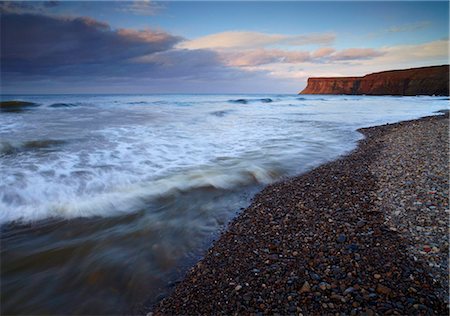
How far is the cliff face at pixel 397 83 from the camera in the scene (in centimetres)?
7488

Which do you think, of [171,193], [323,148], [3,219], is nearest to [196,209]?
[171,193]

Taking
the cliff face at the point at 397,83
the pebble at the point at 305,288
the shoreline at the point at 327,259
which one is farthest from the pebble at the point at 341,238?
the cliff face at the point at 397,83

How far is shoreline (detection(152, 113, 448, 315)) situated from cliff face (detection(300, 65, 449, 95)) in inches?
3521

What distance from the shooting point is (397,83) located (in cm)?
8694

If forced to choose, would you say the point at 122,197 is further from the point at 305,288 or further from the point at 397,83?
the point at 397,83

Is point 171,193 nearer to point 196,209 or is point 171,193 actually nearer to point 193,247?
point 196,209

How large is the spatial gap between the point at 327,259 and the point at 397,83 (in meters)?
105

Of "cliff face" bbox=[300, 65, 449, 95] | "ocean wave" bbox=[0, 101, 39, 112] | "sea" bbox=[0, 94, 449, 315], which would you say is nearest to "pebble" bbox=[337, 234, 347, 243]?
"sea" bbox=[0, 94, 449, 315]

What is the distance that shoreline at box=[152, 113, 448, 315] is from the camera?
219 centimetres

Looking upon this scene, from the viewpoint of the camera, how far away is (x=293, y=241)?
310 cm

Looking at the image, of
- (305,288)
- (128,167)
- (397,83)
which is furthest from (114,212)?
(397,83)

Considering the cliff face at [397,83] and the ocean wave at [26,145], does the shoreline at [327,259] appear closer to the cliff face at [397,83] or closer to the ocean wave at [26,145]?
the ocean wave at [26,145]

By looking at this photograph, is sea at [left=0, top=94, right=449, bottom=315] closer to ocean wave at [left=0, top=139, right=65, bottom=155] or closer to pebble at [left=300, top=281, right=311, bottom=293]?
ocean wave at [left=0, top=139, right=65, bottom=155]

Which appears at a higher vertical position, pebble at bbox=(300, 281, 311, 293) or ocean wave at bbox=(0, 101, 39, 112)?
ocean wave at bbox=(0, 101, 39, 112)
